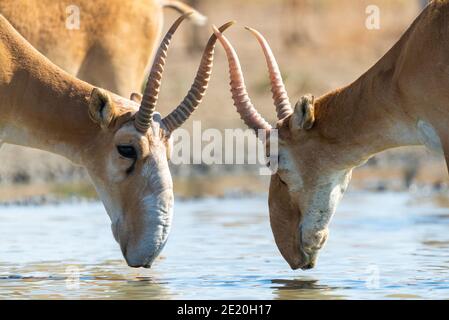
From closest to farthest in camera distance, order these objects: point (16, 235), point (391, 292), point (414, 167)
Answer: point (391, 292) → point (16, 235) → point (414, 167)

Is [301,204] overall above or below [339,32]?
below

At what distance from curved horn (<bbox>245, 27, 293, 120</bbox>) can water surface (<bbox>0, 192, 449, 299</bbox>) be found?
1435mm

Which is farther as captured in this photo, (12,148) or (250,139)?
(250,139)

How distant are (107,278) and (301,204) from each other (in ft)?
5.86

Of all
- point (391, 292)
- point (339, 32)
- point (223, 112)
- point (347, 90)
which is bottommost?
point (391, 292)

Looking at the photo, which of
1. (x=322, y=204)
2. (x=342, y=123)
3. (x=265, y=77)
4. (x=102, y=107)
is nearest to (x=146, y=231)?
(x=102, y=107)

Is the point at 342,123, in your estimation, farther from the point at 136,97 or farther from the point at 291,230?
the point at 136,97

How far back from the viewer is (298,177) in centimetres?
1113

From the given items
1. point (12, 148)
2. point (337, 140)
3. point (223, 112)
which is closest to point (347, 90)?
point (337, 140)

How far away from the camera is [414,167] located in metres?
22.2

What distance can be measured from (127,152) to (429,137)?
2352mm

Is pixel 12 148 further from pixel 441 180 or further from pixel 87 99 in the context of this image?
pixel 87 99

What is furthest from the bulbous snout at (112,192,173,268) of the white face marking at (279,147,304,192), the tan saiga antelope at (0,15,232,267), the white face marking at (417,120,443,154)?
the white face marking at (417,120,443,154)

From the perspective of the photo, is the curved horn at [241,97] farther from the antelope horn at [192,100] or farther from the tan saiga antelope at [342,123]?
the antelope horn at [192,100]
